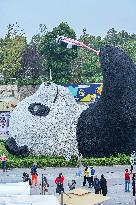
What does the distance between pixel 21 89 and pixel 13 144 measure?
87.4 feet

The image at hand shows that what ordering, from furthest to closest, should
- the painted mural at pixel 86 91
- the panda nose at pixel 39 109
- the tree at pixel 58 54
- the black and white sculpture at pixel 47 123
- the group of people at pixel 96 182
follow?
the tree at pixel 58 54 → the painted mural at pixel 86 91 → the panda nose at pixel 39 109 → the black and white sculpture at pixel 47 123 → the group of people at pixel 96 182

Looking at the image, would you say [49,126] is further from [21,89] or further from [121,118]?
[21,89]

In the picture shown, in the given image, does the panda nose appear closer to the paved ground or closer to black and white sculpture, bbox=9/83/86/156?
black and white sculpture, bbox=9/83/86/156

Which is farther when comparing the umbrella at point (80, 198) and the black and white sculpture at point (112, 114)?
the black and white sculpture at point (112, 114)

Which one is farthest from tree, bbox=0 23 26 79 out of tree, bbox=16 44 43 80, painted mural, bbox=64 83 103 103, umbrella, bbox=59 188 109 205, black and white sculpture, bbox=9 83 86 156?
umbrella, bbox=59 188 109 205

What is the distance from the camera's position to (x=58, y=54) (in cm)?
6844

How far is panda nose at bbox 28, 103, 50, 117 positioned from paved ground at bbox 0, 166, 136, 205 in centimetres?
393

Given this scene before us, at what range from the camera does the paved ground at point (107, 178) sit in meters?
26.6

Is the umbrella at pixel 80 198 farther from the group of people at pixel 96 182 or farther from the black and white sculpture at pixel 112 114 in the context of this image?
the black and white sculpture at pixel 112 114

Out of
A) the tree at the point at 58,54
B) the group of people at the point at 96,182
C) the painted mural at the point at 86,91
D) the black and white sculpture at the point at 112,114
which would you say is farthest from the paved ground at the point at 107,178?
the tree at the point at 58,54

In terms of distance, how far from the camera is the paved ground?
26.6 meters

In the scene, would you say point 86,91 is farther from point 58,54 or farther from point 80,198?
point 80,198

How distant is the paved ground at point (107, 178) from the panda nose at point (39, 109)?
3.93m

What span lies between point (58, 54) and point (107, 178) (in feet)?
128
